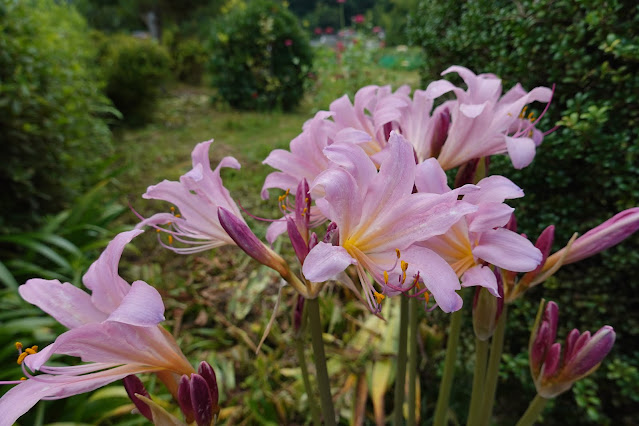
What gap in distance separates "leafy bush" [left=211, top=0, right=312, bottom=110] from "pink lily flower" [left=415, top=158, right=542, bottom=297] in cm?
571

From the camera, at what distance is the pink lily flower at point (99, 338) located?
0.48 meters

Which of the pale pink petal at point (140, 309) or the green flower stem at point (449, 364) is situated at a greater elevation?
the pale pink petal at point (140, 309)

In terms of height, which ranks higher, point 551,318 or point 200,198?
point 200,198

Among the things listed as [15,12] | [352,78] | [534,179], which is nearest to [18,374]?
[534,179]

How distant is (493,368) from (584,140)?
0.80m

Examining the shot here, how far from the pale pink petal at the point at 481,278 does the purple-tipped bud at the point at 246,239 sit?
0.80 feet

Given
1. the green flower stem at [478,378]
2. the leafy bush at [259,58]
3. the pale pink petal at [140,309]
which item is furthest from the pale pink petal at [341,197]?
the leafy bush at [259,58]

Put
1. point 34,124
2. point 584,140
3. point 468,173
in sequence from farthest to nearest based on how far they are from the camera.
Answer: point 34,124 < point 584,140 < point 468,173

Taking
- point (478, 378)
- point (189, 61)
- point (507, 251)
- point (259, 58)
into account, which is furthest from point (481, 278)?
point (189, 61)

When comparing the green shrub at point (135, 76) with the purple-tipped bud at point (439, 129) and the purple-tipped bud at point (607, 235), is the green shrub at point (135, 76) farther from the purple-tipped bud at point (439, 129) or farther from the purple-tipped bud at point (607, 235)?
the purple-tipped bud at point (607, 235)

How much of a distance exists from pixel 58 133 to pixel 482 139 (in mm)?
2799

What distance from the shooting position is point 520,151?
0.67 metres

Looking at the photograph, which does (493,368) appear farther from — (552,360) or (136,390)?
(136,390)

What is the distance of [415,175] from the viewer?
55cm
